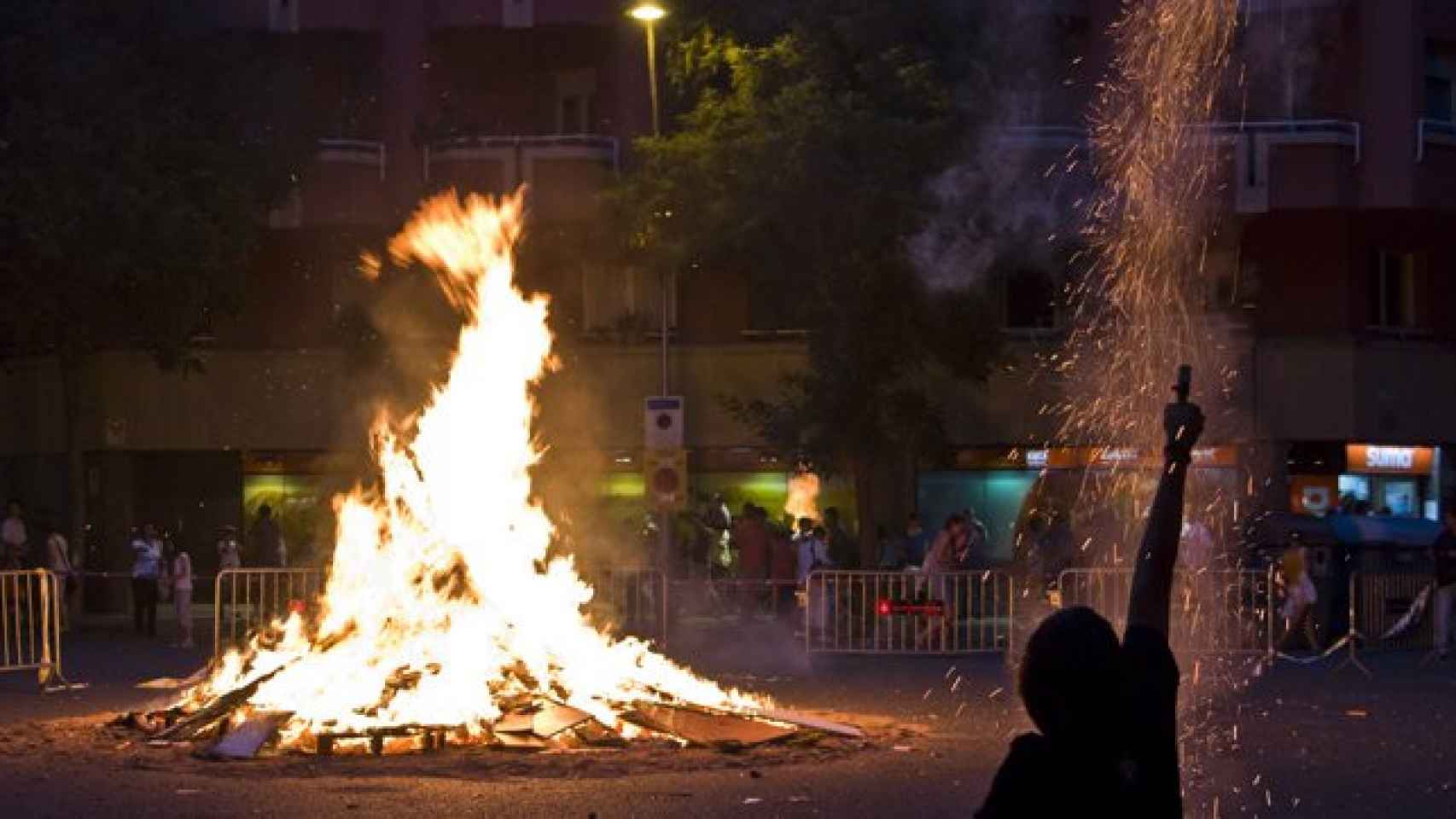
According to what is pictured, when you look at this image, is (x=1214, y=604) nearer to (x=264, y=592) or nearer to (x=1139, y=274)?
(x=1139, y=274)

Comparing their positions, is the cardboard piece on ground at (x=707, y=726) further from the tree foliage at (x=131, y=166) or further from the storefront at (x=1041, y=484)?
the storefront at (x=1041, y=484)

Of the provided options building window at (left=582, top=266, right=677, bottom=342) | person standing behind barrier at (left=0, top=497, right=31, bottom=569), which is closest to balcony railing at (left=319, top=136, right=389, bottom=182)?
building window at (left=582, top=266, right=677, bottom=342)

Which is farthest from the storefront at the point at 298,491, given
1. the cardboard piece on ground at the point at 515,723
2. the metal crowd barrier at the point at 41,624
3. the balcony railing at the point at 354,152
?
the cardboard piece on ground at the point at 515,723

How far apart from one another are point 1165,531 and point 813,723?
36.3 feet

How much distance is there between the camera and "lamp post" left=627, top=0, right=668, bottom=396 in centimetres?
2859

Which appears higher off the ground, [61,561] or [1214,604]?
[61,561]

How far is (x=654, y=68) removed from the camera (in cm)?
3120

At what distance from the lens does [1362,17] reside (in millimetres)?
34750

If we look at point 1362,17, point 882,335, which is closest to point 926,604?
point 882,335

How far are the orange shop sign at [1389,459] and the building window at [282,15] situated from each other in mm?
16049

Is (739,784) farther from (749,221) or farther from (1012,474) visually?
(1012,474)

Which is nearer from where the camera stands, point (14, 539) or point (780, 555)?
point (780, 555)

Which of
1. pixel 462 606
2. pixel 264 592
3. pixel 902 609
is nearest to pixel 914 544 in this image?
pixel 902 609

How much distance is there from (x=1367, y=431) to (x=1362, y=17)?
5639 mm
